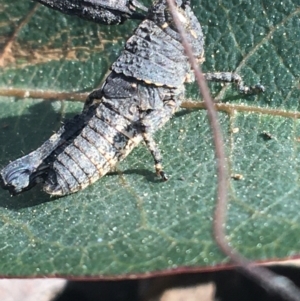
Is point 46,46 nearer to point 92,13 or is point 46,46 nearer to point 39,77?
point 39,77

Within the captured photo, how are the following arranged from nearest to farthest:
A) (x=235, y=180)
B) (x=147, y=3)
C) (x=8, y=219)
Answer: (x=235, y=180), (x=8, y=219), (x=147, y=3)

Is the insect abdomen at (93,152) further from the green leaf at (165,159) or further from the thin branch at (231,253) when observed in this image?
the thin branch at (231,253)

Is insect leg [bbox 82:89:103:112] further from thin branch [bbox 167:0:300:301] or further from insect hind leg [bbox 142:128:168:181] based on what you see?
thin branch [bbox 167:0:300:301]

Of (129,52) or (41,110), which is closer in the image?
(129,52)

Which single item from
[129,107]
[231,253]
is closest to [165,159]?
[129,107]

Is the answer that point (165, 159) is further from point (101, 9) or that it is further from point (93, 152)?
point (101, 9)

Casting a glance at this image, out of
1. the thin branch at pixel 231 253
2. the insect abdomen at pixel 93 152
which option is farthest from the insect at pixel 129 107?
the thin branch at pixel 231 253

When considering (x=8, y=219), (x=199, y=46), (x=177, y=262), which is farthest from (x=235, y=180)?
(x=8, y=219)
